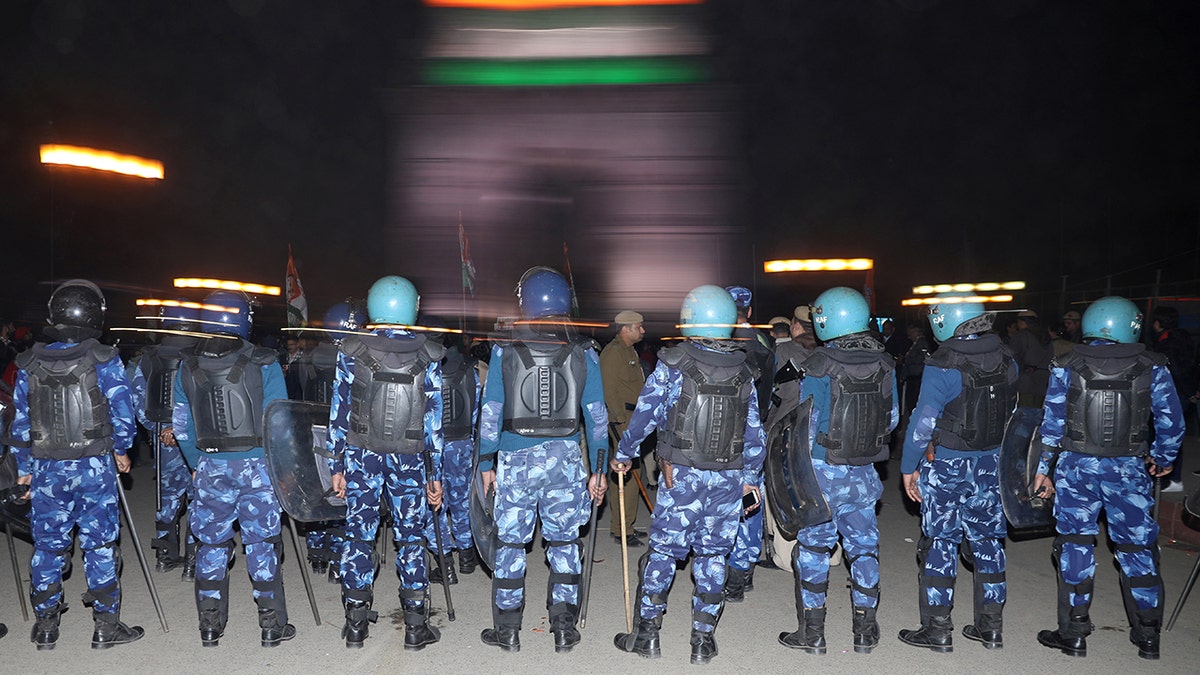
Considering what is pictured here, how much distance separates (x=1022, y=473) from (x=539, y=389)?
10.1ft

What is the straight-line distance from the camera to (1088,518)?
14.8 feet

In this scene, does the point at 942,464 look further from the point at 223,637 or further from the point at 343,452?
the point at 223,637

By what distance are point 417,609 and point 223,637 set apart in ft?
4.18

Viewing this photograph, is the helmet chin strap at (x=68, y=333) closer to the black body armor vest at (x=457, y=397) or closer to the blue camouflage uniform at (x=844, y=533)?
the black body armor vest at (x=457, y=397)

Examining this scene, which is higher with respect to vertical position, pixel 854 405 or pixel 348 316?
pixel 348 316

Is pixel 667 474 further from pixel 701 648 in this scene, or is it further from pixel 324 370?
pixel 324 370

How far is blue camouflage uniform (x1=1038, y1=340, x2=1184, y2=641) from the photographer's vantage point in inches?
174

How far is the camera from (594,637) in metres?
4.82

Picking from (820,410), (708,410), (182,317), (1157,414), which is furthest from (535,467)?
(1157,414)

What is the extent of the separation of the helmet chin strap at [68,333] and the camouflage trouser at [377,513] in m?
1.76

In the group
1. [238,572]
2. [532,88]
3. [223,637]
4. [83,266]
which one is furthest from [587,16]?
[83,266]

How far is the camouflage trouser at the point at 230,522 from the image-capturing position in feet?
14.9

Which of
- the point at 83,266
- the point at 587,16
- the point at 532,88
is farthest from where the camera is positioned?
the point at 83,266

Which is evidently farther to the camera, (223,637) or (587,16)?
(587,16)
